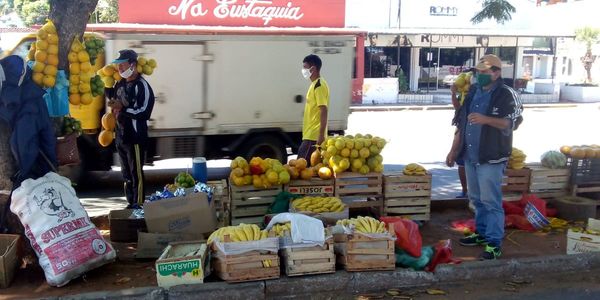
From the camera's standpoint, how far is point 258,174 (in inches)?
260

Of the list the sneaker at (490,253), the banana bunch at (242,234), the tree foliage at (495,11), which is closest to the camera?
the banana bunch at (242,234)

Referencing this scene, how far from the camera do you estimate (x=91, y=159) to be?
924 centimetres

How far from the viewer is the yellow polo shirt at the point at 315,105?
298 inches

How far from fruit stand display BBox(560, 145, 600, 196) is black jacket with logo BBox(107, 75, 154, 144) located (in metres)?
5.44

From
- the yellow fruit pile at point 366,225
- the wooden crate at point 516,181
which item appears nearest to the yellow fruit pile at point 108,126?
the yellow fruit pile at point 366,225

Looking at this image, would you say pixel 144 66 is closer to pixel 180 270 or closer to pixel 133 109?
pixel 133 109

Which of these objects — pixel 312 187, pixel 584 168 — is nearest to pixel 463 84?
pixel 584 168

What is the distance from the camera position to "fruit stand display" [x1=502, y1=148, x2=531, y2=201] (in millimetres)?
7477

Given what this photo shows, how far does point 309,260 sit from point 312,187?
1.73 metres

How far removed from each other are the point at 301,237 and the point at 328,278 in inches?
17.3

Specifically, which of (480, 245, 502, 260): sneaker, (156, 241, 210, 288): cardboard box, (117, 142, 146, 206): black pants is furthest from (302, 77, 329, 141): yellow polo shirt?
(156, 241, 210, 288): cardboard box

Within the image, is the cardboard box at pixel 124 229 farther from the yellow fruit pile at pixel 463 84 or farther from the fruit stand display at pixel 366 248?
→ the yellow fruit pile at pixel 463 84

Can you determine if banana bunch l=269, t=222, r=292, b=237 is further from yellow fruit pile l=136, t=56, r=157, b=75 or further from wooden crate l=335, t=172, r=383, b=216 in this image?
yellow fruit pile l=136, t=56, r=157, b=75

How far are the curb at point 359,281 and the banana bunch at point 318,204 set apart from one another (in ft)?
3.24
